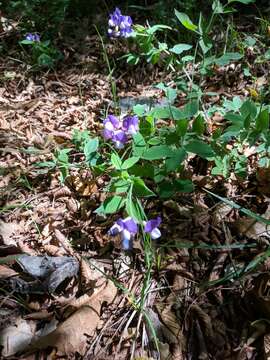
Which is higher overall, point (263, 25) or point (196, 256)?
point (263, 25)

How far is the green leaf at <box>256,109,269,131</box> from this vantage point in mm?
1740

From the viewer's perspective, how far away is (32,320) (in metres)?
1.73

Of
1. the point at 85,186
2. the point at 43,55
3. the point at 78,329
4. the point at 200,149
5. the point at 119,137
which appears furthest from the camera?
the point at 43,55

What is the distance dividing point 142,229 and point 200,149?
406 mm

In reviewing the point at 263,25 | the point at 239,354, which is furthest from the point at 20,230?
the point at 263,25

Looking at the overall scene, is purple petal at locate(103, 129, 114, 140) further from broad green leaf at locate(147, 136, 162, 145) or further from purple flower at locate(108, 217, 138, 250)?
purple flower at locate(108, 217, 138, 250)

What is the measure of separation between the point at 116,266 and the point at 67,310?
28 cm

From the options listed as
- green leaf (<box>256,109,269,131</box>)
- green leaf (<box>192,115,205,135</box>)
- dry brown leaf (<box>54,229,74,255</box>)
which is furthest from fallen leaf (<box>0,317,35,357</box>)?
green leaf (<box>256,109,269,131</box>)

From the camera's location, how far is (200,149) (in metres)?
1.77

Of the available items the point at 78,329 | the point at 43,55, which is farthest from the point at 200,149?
the point at 43,55

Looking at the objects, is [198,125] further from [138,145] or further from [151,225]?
[151,225]

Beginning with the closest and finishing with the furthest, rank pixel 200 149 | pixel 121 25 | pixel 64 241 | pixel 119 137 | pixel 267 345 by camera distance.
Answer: pixel 267 345 → pixel 200 149 → pixel 119 137 → pixel 64 241 → pixel 121 25

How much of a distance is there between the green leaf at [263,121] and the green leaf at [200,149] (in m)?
0.21

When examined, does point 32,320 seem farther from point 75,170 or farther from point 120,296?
point 75,170
